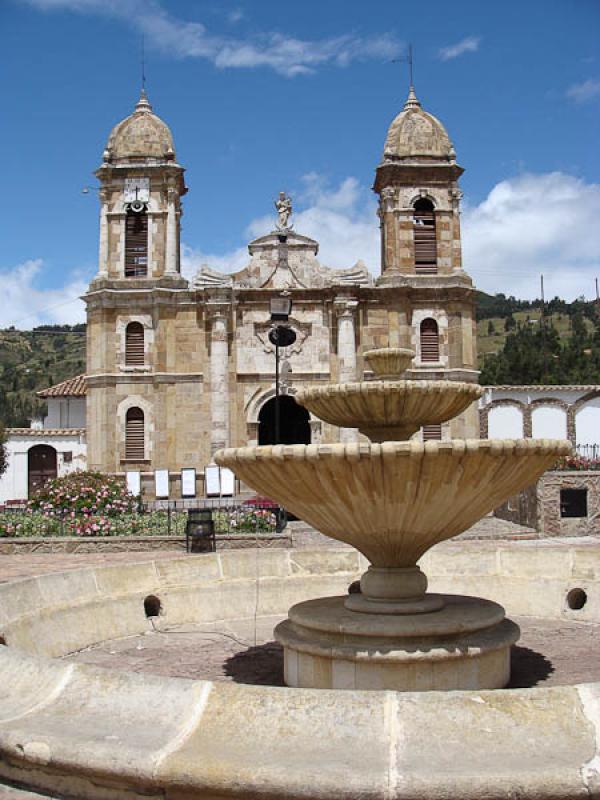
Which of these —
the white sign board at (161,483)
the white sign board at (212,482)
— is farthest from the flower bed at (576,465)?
the white sign board at (161,483)

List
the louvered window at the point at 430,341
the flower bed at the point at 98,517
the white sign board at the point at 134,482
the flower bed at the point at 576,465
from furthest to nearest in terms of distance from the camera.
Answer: the louvered window at the point at 430,341 < the white sign board at the point at 134,482 < the flower bed at the point at 576,465 < the flower bed at the point at 98,517

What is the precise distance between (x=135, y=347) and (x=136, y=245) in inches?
146

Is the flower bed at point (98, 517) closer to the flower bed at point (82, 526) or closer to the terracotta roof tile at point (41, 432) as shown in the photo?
the flower bed at point (82, 526)

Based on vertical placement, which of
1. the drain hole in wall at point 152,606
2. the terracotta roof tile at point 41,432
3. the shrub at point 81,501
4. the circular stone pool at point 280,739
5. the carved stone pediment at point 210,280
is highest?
the carved stone pediment at point 210,280

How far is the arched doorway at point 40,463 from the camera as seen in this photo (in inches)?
1431

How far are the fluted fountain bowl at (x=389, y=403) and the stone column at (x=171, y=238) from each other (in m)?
23.5

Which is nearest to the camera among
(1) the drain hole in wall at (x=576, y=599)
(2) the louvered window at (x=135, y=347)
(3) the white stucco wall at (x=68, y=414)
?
(1) the drain hole in wall at (x=576, y=599)

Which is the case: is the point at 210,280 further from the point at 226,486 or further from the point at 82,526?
the point at 82,526

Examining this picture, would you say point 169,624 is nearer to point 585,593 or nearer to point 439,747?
point 585,593

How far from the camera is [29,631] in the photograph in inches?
259

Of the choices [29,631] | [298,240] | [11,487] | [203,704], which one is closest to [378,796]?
[203,704]

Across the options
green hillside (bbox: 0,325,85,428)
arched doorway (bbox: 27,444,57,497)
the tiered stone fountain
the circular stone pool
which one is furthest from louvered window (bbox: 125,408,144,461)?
green hillside (bbox: 0,325,85,428)

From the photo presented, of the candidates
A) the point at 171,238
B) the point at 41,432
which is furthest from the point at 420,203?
the point at 41,432

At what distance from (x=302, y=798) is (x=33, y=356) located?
117m
